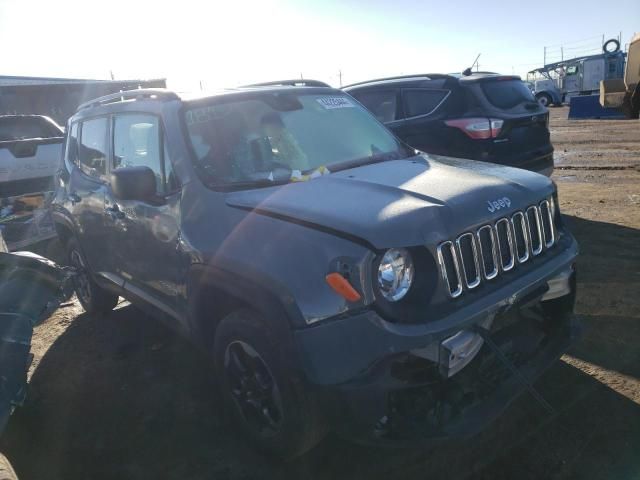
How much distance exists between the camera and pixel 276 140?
3.25 m

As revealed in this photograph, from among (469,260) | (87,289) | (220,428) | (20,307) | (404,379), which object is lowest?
(220,428)

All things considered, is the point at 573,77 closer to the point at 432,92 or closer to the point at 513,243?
the point at 432,92

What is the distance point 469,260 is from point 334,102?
6.31 feet

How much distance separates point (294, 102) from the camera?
3.54m

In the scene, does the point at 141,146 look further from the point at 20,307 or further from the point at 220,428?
the point at 220,428

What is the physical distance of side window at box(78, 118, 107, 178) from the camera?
4012 millimetres

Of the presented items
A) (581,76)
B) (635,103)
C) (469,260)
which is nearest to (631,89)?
(635,103)

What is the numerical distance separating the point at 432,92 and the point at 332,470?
4875mm

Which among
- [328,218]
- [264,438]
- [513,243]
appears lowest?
[264,438]

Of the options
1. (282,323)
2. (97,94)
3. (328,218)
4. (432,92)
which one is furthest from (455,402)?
(97,94)

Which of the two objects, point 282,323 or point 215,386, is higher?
point 282,323

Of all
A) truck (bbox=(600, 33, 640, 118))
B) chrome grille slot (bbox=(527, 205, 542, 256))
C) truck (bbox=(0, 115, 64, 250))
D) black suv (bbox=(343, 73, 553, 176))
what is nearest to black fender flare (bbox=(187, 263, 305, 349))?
chrome grille slot (bbox=(527, 205, 542, 256))

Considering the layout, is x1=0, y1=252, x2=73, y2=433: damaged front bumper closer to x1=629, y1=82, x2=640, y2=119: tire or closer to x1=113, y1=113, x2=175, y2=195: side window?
x1=113, y1=113, x2=175, y2=195: side window

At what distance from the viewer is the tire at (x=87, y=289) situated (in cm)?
468
